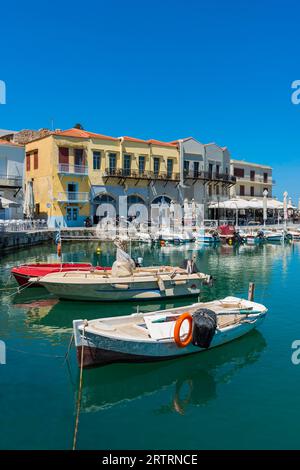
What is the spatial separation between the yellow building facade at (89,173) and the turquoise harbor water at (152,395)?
32071 millimetres

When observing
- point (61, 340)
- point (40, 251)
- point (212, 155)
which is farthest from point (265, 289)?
point (212, 155)

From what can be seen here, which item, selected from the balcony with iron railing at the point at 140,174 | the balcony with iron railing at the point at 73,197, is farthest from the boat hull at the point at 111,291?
the balcony with iron railing at the point at 140,174

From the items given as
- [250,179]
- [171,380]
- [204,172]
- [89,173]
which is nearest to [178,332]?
[171,380]

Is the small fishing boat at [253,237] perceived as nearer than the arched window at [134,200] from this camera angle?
Yes

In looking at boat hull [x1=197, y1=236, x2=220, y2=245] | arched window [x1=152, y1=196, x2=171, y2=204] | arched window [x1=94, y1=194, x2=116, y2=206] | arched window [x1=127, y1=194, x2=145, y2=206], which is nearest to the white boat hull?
boat hull [x1=197, y1=236, x2=220, y2=245]

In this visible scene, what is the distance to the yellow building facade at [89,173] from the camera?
44656 millimetres

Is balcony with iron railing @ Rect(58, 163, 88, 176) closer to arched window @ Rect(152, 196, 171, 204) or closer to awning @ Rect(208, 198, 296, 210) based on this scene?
arched window @ Rect(152, 196, 171, 204)

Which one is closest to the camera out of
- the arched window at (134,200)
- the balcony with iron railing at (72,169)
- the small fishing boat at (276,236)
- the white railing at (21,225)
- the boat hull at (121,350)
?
the boat hull at (121,350)

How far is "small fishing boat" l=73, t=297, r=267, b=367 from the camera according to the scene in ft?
30.1

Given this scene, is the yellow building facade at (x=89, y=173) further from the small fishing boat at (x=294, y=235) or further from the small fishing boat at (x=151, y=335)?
the small fishing boat at (x=151, y=335)

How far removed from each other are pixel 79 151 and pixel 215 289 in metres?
31.4

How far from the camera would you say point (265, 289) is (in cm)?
1875

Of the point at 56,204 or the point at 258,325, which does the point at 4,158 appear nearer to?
the point at 56,204

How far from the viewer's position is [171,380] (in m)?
9.04
